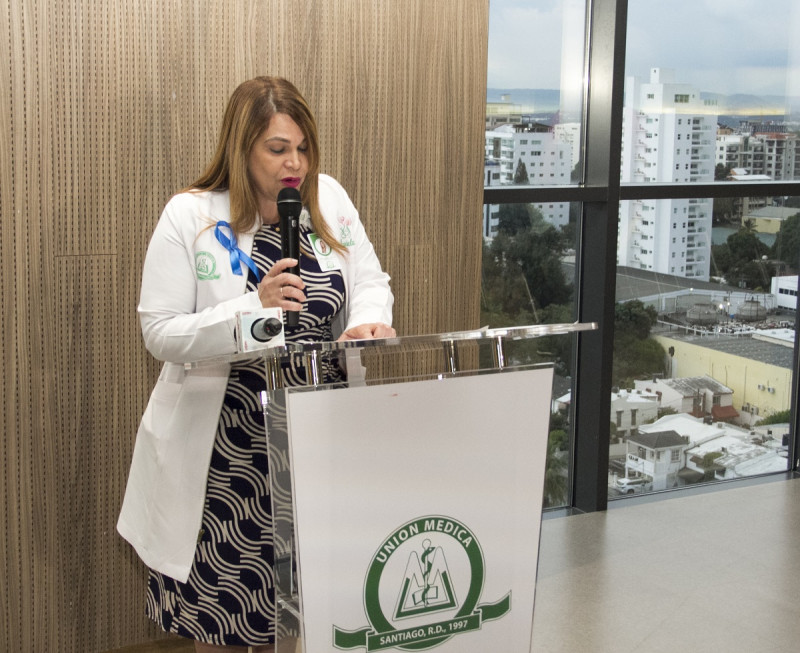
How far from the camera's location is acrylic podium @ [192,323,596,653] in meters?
1.50

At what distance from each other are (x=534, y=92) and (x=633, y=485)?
2.03 m

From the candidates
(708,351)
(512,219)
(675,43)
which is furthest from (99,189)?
(708,351)

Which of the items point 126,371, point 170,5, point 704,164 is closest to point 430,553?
point 126,371

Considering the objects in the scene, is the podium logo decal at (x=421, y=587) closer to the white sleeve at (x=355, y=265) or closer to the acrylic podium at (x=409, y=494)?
the acrylic podium at (x=409, y=494)

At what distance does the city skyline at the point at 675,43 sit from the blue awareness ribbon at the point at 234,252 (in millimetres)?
2280

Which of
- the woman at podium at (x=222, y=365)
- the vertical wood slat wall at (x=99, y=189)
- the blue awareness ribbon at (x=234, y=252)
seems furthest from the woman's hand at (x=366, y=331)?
the vertical wood slat wall at (x=99, y=189)

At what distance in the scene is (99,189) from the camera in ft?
9.48

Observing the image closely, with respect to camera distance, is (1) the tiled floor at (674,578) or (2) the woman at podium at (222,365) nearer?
(2) the woman at podium at (222,365)

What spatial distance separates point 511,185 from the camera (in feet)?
13.8

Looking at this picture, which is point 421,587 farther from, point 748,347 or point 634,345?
point 748,347

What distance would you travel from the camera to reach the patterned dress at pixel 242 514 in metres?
2.07

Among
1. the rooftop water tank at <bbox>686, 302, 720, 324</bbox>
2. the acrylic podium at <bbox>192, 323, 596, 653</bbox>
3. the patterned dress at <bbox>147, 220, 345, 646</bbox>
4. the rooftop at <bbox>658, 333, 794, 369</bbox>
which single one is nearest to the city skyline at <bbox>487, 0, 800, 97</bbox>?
the rooftop water tank at <bbox>686, 302, 720, 324</bbox>

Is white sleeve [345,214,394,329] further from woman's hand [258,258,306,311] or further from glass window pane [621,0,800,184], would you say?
glass window pane [621,0,800,184]

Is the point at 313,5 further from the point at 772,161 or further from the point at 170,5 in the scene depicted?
the point at 772,161
